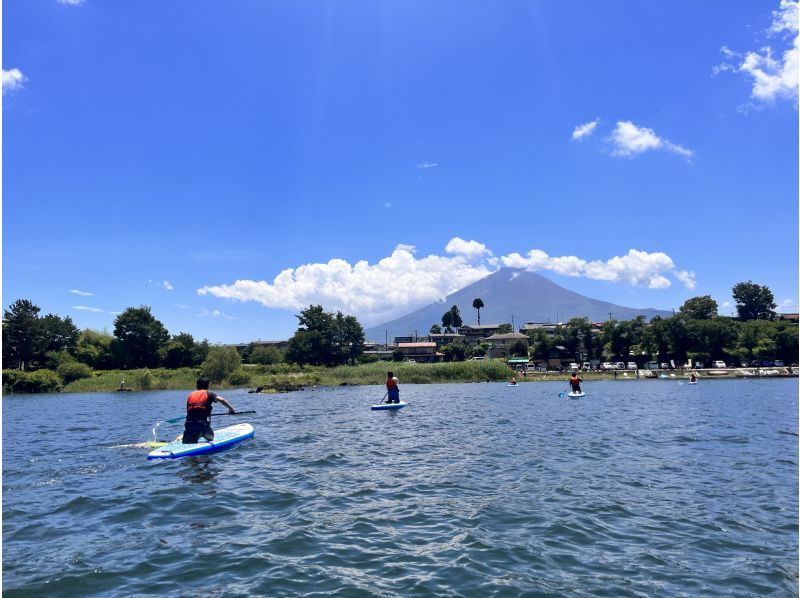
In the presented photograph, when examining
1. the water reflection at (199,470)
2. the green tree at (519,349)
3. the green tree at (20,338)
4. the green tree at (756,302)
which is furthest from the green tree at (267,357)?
the green tree at (756,302)

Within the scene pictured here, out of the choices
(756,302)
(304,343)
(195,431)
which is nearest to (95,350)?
(304,343)

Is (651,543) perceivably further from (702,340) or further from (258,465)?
(702,340)

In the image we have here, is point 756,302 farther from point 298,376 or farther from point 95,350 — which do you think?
point 95,350

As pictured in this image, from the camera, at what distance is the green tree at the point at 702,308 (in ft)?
449

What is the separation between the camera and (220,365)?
260 ft

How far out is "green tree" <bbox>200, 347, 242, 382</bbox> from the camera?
79375 mm

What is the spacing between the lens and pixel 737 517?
10742 millimetres

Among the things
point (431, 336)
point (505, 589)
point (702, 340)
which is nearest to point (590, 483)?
point (505, 589)

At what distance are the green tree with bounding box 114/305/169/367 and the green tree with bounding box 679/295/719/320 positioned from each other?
125 m

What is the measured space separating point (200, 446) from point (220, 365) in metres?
63.9

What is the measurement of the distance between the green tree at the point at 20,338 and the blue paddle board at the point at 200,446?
8396 cm

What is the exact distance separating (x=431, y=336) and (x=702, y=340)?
10089 centimetres

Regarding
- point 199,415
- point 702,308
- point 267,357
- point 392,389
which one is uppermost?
point 702,308

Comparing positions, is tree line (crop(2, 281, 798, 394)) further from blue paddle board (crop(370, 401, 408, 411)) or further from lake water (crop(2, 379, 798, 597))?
lake water (crop(2, 379, 798, 597))
